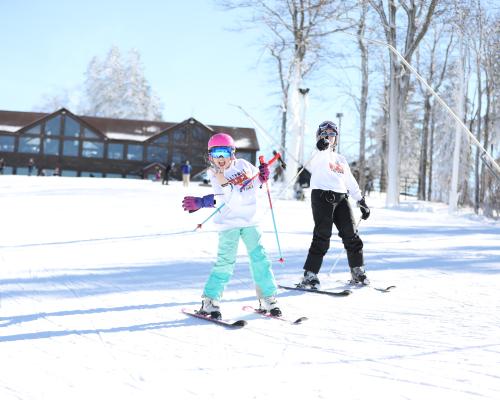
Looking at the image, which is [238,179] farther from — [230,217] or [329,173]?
[329,173]

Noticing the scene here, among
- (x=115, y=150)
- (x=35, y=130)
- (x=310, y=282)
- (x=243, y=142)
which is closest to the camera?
(x=310, y=282)

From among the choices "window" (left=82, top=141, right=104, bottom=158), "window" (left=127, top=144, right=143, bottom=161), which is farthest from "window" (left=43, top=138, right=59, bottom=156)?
"window" (left=127, top=144, right=143, bottom=161)

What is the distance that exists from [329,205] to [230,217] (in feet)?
4.76

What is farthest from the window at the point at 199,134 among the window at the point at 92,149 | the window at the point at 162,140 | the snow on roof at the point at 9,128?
the snow on roof at the point at 9,128

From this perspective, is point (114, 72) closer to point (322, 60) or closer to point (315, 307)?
point (322, 60)

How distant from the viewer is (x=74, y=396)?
7.92 ft

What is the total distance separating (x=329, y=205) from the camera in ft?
16.5

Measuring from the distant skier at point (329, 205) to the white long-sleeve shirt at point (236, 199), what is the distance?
1242mm

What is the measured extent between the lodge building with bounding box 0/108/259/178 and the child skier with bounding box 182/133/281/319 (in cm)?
4040

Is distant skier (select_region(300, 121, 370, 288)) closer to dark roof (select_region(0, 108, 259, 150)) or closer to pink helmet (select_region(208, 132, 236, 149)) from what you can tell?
pink helmet (select_region(208, 132, 236, 149))

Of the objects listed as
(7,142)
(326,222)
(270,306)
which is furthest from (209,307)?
(7,142)

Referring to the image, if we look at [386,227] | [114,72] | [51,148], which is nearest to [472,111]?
[386,227]

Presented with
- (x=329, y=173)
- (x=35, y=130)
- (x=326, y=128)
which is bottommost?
(x=329, y=173)

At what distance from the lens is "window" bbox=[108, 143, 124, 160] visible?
44.8 m
